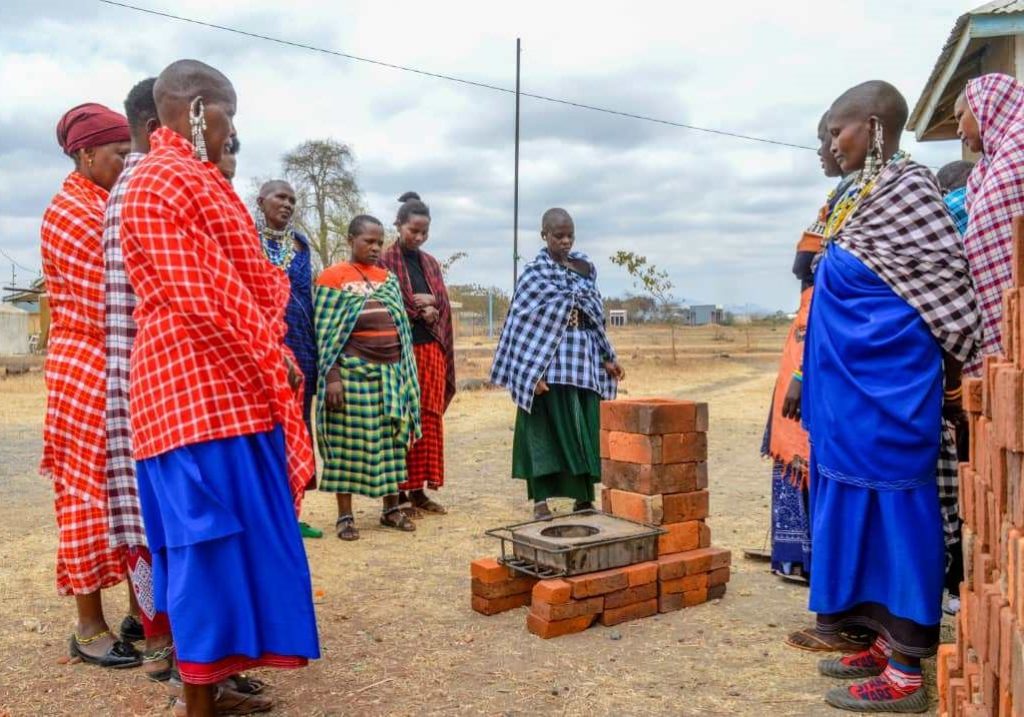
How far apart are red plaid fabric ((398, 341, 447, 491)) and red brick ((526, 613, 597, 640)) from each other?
2.59m

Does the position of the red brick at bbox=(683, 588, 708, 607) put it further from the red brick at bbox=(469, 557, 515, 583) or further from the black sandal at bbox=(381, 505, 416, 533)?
the black sandal at bbox=(381, 505, 416, 533)

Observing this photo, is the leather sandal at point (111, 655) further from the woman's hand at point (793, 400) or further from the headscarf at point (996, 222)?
the headscarf at point (996, 222)

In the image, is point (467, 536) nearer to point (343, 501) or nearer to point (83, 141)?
point (343, 501)

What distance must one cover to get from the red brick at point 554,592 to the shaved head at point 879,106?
2.18 m

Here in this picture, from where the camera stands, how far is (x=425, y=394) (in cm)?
646

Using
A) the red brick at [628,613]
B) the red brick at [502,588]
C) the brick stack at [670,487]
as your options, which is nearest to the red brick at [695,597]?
the brick stack at [670,487]

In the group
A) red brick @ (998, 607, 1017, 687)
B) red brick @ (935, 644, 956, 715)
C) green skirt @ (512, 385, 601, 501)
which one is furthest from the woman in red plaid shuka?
red brick @ (998, 607, 1017, 687)

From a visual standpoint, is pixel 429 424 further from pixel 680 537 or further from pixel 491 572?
pixel 680 537

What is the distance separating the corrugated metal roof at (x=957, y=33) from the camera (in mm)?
8523

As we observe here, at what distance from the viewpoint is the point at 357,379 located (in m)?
5.77

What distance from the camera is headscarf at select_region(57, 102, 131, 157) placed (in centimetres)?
368

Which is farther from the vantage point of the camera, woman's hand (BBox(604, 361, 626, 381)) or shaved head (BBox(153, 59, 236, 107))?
woman's hand (BBox(604, 361, 626, 381))

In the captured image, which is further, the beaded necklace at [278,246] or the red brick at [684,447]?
the beaded necklace at [278,246]

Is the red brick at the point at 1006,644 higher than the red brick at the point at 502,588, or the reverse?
Answer: the red brick at the point at 1006,644
